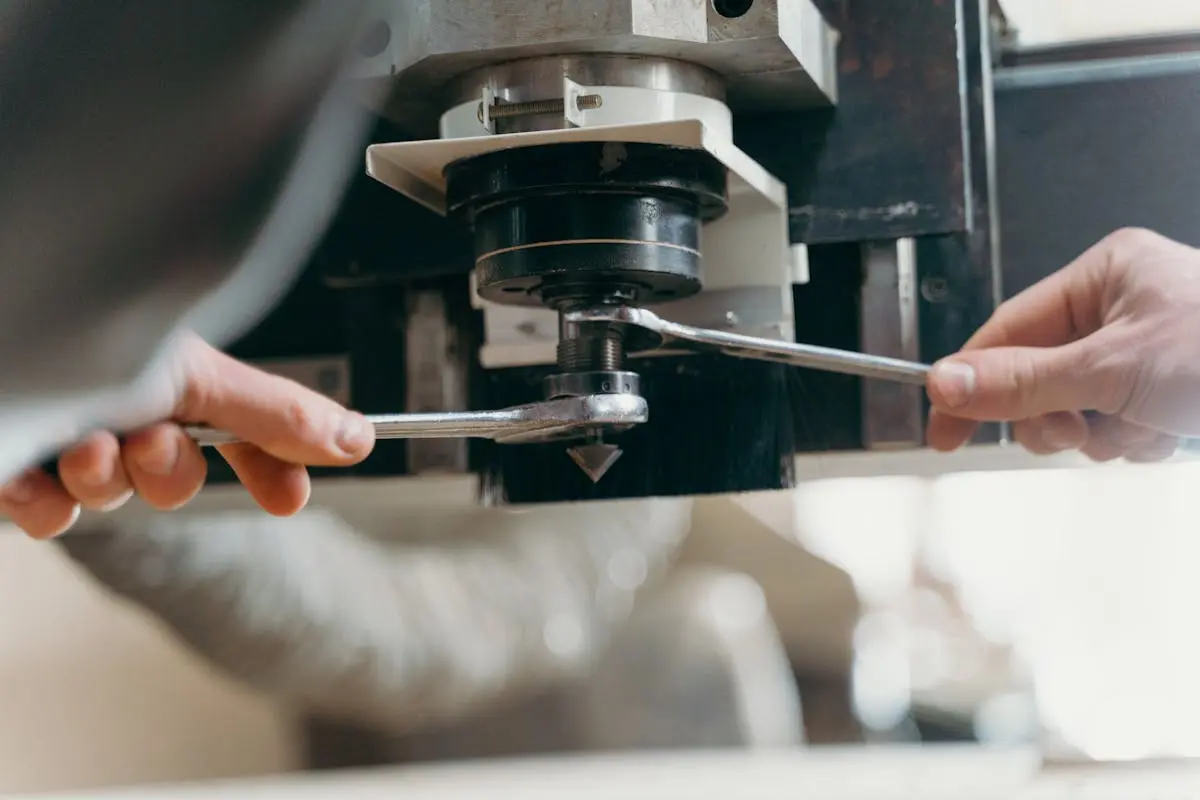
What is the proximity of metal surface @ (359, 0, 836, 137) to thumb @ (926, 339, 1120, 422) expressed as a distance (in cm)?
17

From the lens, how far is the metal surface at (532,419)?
51 centimetres

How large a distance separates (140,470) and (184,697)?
73cm

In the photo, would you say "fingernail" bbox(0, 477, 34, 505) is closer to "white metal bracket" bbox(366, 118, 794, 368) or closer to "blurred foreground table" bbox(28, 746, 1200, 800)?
"white metal bracket" bbox(366, 118, 794, 368)

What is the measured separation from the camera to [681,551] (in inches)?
48.8

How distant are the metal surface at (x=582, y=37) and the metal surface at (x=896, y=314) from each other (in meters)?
0.13

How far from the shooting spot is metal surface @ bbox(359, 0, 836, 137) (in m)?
0.48

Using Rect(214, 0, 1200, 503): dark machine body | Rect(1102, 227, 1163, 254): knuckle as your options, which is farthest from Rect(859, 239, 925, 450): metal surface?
Rect(1102, 227, 1163, 254): knuckle

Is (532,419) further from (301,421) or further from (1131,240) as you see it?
Result: (1131,240)

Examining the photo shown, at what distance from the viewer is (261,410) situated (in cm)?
55

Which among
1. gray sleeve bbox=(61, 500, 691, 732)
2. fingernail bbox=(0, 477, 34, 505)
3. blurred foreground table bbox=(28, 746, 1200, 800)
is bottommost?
blurred foreground table bbox=(28, 746, 1200, 800)

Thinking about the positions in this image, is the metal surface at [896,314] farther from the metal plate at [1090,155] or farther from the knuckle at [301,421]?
the knuckle at [301,421]

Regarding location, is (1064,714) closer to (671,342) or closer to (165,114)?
(671,342)

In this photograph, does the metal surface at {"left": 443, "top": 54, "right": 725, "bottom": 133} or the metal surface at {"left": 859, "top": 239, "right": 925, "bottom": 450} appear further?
the metal surface at {"left": 859, "top": 239, "right": 925, "bottom": 450}

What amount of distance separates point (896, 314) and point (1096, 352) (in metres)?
0.11
